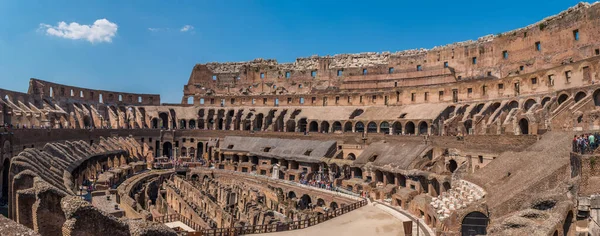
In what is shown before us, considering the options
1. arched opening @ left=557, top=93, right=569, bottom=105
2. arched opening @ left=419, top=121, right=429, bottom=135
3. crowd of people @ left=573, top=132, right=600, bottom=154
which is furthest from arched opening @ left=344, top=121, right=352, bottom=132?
crowd of people @ left=573, top=132, right=600, bottom=154

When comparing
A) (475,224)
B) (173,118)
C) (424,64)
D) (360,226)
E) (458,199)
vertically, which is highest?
(424,64)

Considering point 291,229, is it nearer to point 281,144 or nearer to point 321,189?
point 321,189

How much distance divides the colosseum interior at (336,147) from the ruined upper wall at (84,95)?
216 millimetres

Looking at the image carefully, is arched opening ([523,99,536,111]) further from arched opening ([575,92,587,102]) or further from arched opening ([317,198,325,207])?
arched opening ([317,198,325,207])

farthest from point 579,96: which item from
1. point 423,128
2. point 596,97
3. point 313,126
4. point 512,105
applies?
point 313,126

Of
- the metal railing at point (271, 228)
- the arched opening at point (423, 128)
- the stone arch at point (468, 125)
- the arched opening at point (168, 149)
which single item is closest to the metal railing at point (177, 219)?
the metal railing at point (271, 228)

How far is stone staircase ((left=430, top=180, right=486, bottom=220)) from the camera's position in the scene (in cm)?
1992

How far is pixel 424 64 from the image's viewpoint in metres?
50.8

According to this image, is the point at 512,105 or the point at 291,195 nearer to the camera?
the point at 512,105

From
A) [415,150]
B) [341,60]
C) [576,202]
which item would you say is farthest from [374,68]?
[576,202]

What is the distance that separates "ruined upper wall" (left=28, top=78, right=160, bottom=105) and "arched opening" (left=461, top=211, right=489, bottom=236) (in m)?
47.1

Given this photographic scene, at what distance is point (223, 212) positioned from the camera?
2531 cm

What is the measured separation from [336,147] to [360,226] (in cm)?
2118

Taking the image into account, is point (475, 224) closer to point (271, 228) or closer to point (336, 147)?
point (271, 228)
